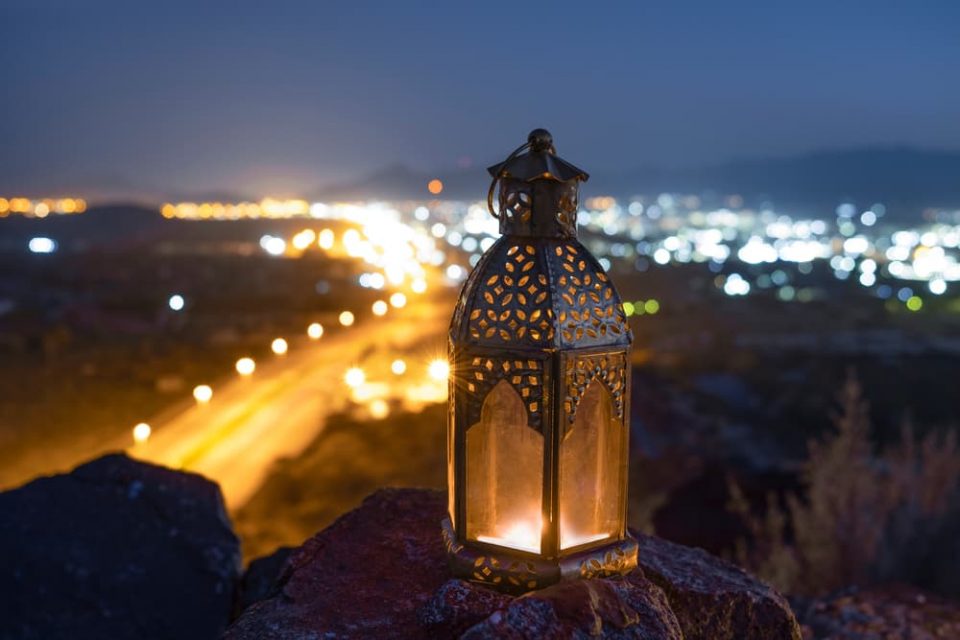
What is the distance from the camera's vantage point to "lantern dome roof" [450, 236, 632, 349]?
3.19m

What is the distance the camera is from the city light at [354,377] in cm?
2029

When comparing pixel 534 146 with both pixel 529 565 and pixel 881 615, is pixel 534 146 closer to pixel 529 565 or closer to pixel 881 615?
pixel 529 565

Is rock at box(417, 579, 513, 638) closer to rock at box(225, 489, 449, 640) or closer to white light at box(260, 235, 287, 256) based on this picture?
rock at box(225, 489, 449, 640)

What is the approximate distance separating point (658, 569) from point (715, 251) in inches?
4709

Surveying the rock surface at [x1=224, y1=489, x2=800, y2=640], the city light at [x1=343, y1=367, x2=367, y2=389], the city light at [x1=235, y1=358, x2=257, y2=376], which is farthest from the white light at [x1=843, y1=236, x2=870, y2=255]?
the rock surface at [x1=224, y1=489, x2=800, y2=640]

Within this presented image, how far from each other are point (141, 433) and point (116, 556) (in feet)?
36.8

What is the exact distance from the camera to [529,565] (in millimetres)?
3244

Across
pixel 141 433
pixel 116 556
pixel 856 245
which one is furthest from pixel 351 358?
pixel 856 245

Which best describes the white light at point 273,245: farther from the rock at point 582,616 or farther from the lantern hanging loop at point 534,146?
the rock at point 582,616

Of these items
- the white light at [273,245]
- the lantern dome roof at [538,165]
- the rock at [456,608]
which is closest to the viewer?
the rock at [456,608]

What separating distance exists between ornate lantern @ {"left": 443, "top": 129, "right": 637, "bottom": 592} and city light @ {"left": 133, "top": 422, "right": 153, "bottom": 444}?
12.3m

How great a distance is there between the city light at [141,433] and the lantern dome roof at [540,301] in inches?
495

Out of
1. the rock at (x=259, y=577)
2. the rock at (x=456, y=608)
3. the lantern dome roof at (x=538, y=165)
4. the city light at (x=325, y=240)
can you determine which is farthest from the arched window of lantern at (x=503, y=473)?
the city light at (x=325, y=240)

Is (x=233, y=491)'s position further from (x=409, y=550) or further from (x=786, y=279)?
(x=786, y=279)
